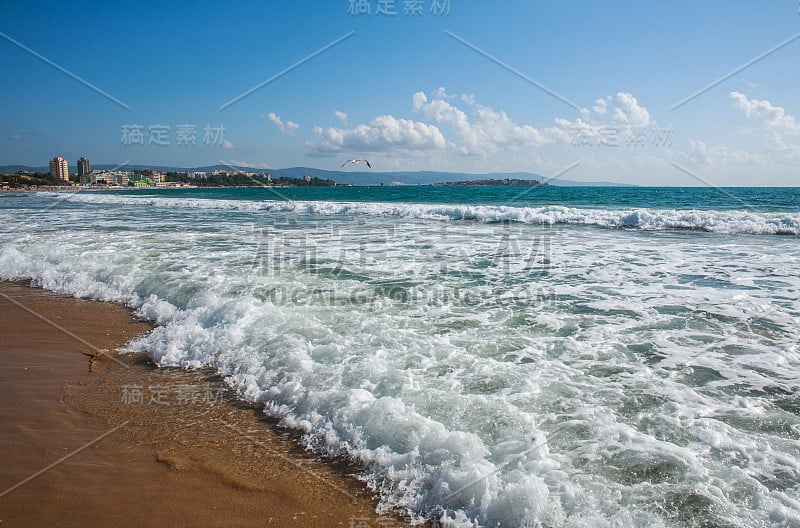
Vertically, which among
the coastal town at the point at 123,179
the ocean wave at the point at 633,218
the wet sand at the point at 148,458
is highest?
the coastal town at the point at 123,179

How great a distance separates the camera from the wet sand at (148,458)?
2414 millimetres

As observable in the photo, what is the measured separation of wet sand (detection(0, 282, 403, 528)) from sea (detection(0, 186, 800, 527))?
23cm

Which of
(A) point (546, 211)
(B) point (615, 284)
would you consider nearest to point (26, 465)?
(B) point (615, 284)

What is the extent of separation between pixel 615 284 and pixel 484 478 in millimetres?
5208

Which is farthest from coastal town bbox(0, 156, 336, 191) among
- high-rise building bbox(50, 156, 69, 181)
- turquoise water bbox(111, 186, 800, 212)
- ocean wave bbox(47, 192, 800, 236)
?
ocean wave bbox(47, 192, 800, 236)

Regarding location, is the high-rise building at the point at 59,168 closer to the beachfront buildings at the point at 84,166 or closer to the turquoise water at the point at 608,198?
the beachfront buildings at the point at 84,166

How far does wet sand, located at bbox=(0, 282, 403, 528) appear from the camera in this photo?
2.41 meters

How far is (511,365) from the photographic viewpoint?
3910 mm

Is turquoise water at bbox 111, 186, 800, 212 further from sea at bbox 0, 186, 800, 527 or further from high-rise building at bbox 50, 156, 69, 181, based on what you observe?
high-rise building at bbox 50, 156, 69, 181

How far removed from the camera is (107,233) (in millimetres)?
13328

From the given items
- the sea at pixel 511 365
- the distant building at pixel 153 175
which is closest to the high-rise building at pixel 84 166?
the distant building at pixel 153 175

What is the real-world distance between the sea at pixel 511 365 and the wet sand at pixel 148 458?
227 millimetres

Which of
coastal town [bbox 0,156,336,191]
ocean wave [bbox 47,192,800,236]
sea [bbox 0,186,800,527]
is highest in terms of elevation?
coastal town [bbox 0,156,336,191]

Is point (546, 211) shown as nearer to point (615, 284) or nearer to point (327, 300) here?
point (615, 284)
